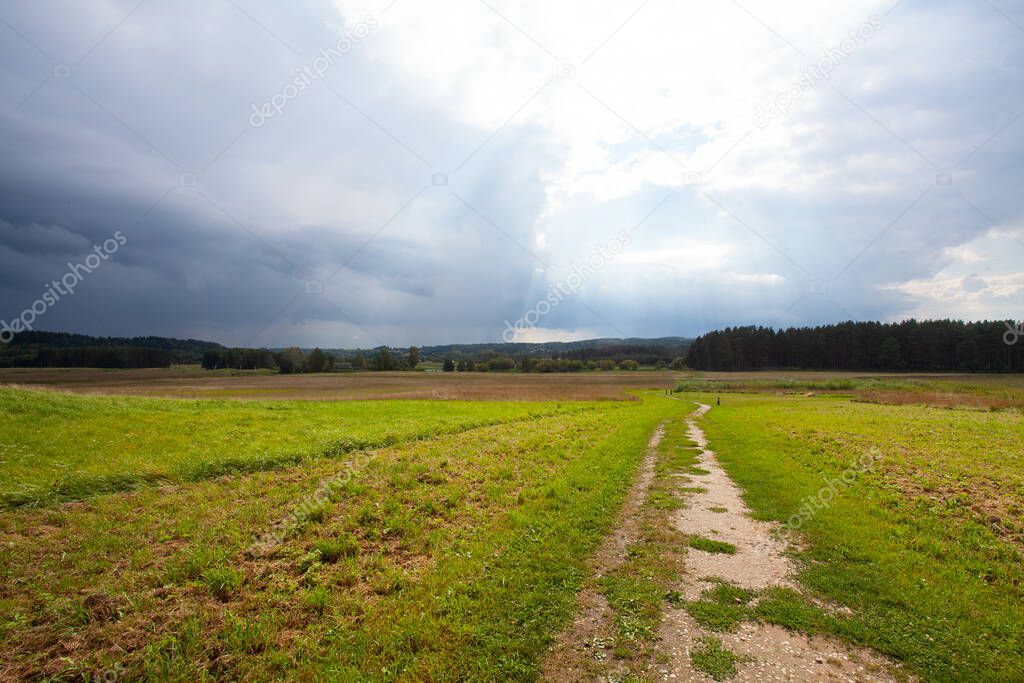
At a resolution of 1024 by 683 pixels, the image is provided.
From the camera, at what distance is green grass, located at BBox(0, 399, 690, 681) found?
222 inches

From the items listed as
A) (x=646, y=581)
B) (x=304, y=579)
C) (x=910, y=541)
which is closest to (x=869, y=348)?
(x=910, y=541)

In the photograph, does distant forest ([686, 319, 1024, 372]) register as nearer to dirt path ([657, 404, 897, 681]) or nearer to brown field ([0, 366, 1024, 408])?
brown field ([0, 366, 1024, 408])

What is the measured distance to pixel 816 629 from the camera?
6.06 m

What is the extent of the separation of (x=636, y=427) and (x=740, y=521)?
1783 centimetres

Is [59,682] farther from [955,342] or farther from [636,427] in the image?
[955,342]

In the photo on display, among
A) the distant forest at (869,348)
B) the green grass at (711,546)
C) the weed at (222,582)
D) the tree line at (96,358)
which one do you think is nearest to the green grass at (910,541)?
the green grass at (711,546)

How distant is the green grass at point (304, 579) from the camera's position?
565 cm

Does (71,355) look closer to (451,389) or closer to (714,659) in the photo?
(451,389)

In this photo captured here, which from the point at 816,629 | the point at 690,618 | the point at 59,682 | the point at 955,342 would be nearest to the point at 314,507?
the point at 59,682

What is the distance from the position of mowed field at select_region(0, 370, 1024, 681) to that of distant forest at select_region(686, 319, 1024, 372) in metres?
134

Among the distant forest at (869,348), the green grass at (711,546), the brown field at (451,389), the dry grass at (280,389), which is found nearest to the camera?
the green grass at (711,546)

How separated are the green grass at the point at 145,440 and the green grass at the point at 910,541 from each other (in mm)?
16495

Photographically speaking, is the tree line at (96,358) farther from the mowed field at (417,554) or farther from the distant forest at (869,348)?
the distant forest at (869,348)

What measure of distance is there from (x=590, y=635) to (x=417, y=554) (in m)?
4.45
